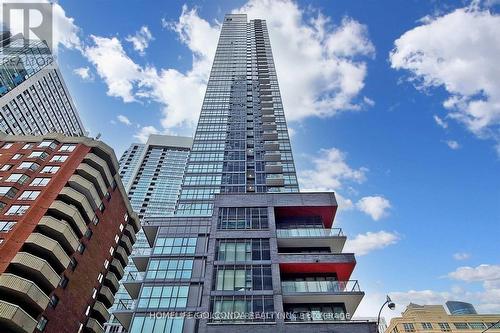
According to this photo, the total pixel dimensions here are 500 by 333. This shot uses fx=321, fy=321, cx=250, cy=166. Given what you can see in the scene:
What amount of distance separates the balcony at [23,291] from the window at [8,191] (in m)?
12.1

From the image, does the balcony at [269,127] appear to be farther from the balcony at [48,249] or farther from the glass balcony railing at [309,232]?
the balcony at [48,249]

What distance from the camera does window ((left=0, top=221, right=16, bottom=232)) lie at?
32228mm

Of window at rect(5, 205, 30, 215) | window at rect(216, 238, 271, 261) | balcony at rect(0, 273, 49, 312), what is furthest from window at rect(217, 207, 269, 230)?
window at rect(5, 205, 30, 215)

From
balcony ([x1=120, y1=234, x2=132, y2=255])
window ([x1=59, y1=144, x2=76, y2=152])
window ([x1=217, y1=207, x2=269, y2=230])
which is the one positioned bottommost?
window ([x1=217, y1=207, x2=269, y2=230])

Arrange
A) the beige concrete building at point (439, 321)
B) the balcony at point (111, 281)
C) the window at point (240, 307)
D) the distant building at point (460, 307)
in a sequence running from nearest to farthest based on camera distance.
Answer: the window at point (240, 307)
the balcony at point (111, 281)
the beige concrete building at point (439, 321)
the distant building at point (460, 307)

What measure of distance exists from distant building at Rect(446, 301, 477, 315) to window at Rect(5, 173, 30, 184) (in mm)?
136164

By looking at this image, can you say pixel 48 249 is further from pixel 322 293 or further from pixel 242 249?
pixel 322 293

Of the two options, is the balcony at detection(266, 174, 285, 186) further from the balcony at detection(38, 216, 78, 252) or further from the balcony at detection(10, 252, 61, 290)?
the balcony at detection(10, 252, 61, 290)

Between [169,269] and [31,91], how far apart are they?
74.8 metres

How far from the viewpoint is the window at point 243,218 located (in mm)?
33812

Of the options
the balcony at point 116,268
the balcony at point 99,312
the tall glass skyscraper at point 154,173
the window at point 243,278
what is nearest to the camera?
the window at point 243,278

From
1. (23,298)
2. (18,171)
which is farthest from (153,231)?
(18,171)

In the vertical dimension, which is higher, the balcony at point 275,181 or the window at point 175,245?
the balcony at point 275,181

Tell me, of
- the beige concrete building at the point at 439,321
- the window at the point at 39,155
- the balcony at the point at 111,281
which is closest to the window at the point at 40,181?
the window at the point at 39,155
